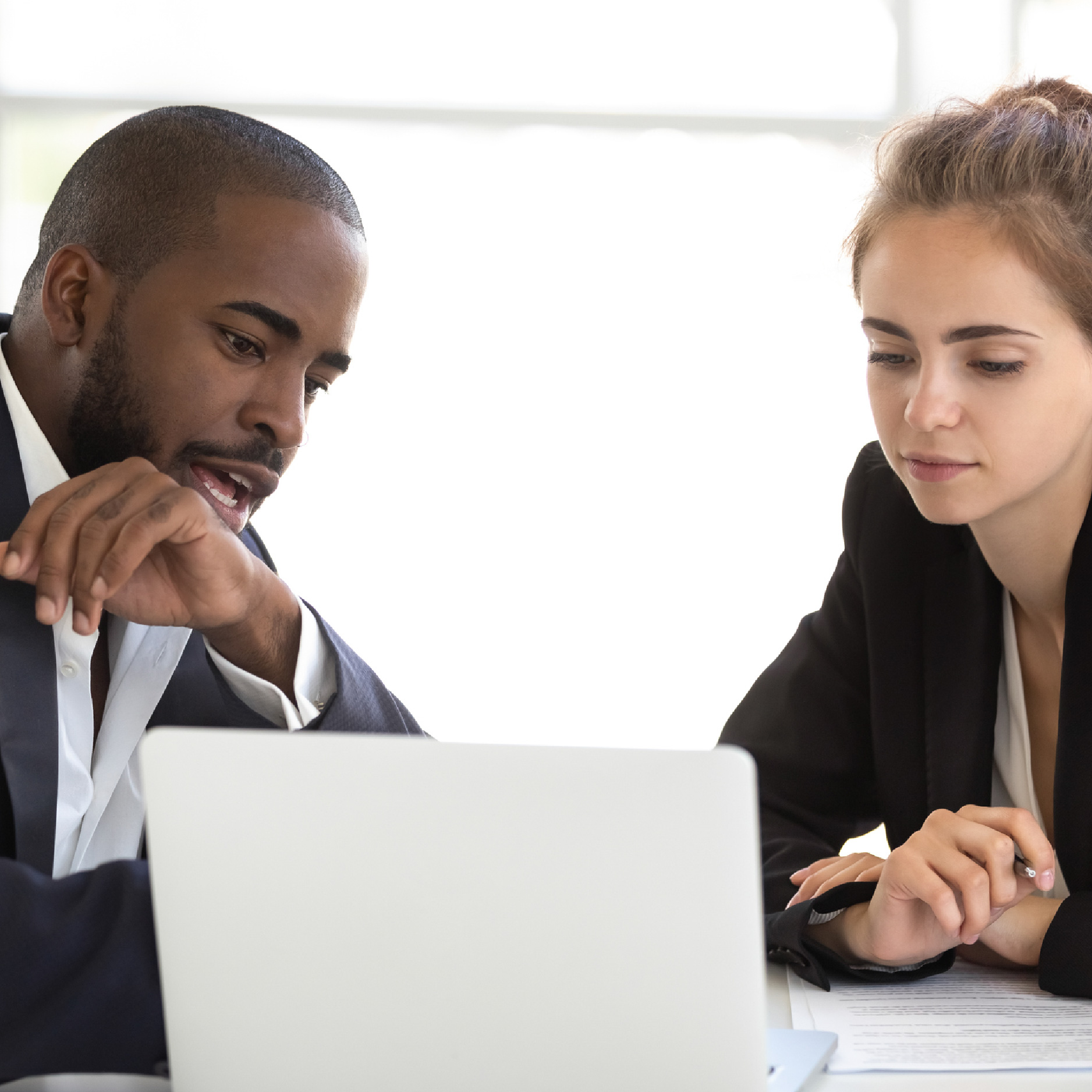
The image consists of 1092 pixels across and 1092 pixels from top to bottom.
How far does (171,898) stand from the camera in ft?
2.22

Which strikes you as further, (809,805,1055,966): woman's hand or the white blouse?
the white blouse

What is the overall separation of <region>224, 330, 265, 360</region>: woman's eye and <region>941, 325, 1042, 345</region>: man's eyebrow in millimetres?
798

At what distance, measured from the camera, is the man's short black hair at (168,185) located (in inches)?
59.1

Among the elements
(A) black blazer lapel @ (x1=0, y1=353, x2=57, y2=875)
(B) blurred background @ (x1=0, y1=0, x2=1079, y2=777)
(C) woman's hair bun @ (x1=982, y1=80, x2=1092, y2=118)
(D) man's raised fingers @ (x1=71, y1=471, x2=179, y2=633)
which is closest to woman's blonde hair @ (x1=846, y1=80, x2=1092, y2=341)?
(C) woman's hair bun @ (x1=982, y1=80, x2=1092, y2=118)

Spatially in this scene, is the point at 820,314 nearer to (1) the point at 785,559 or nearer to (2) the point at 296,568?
(1) the point at 785,559

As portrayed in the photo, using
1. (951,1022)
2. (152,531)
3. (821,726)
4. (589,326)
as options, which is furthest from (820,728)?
(589,326)

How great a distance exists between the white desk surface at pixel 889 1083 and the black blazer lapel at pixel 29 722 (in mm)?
434

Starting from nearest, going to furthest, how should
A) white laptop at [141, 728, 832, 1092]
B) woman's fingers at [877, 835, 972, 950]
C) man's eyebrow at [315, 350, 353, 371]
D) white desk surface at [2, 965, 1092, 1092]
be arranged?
1. white laptop at [141, 728, 832, 1092]
2. white desk surface at [2, 965, 1092, 1092]
3. woman's fingers at [877, 835, 972, 950]
4. man's eyebrow at [315, 350, 353, 371]

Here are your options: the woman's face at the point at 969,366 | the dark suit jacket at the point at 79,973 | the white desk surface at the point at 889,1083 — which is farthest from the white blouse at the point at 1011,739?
the dark suit jacket at the point at 79,973

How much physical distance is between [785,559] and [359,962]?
3.29m

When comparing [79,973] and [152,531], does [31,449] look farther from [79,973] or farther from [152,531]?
[79,973]

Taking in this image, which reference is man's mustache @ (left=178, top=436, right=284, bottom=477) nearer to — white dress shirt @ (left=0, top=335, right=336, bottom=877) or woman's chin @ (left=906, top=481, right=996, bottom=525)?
white dress shirt @ (left=0, top=335, right=336, bottom=877)

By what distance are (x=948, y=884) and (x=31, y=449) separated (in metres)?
1.06

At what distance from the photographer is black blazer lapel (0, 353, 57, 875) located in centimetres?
119
